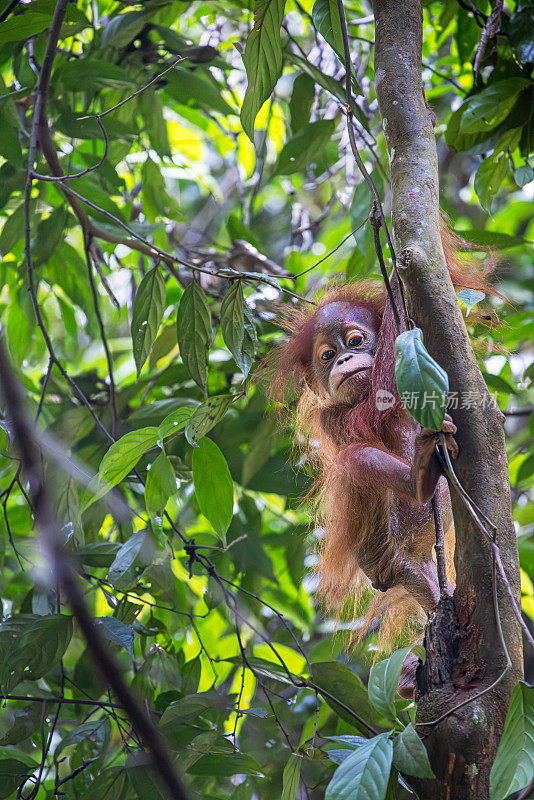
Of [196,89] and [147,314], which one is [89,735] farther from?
[196,89]

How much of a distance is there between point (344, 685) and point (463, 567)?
71 centimetres

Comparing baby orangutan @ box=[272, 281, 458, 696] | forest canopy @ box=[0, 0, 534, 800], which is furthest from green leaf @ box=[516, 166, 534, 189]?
baby orangutan @ box=[272, 281, 458, 696]

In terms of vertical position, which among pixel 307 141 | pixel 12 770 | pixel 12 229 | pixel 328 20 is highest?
pixel 328 20

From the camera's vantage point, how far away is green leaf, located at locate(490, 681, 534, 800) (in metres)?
0.84

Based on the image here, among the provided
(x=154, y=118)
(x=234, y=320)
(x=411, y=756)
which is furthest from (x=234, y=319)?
(x=154, y=118)

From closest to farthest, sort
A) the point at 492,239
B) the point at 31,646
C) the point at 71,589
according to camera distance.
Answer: the point at 71,589, the point at 31,646, the point at 492,239

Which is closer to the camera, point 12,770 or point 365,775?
point 365,775

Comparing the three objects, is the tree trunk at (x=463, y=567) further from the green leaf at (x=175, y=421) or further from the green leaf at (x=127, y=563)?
the green leaf at (x=127, y=563)

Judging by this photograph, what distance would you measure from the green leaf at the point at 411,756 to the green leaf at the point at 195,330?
826 millimetres

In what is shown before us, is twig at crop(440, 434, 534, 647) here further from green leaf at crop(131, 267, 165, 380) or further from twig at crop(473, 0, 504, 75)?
twig at crop(473, 0, 504, 75)

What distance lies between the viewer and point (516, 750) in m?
0.86

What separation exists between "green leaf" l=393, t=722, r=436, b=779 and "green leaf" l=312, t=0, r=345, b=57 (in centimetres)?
117

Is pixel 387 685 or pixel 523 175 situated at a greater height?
pixel 523 175

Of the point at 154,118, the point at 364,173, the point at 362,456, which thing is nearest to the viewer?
the point at 364,173
